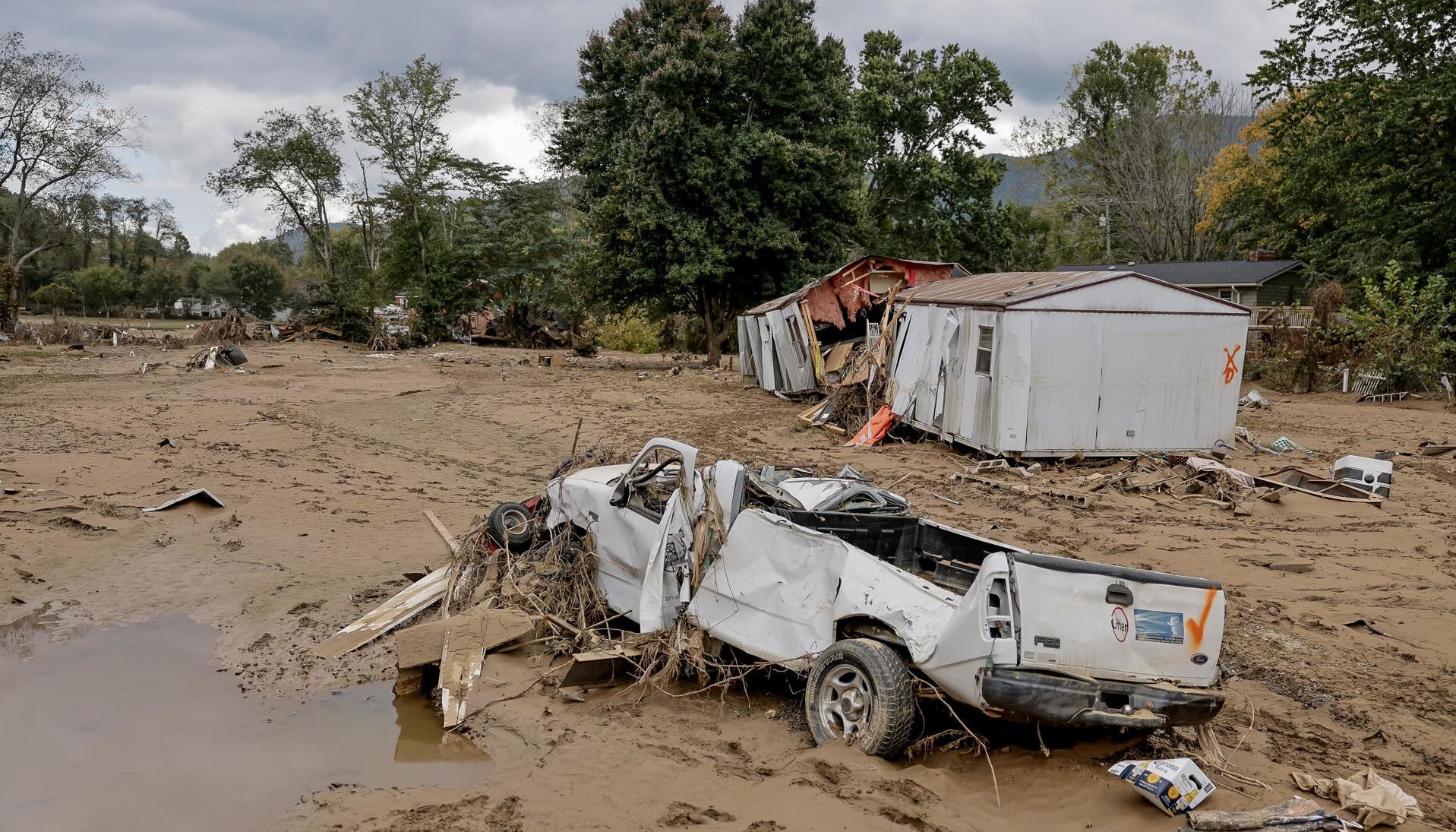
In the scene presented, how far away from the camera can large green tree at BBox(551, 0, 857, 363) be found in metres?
28.4

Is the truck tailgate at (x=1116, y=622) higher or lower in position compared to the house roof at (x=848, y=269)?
lower

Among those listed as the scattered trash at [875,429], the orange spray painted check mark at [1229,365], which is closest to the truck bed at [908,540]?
the scattered trash at [875,429]

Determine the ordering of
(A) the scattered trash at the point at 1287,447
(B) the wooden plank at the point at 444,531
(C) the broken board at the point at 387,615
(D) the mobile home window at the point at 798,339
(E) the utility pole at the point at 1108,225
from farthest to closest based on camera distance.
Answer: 1. (E) the utility pole at the point at 1108,225
2. (D) the mobile home window at the point at 798,339
3. (A) the scattered trash at the point at 1287,447
4. (B) the wooden plank at the point at 444,531
5. (C) the broken board at the point at 387,615

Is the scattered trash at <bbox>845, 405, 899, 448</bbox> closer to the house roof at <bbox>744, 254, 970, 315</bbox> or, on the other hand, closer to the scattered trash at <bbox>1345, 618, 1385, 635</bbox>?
the house roof at <bbox>744, 254, 970, 315</bbox>

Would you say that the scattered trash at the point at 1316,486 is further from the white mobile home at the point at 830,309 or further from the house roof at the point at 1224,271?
the house roof at the point at 1224,271

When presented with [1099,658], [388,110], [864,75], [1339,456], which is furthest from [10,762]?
[388,110]

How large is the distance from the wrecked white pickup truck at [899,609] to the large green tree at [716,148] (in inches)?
905

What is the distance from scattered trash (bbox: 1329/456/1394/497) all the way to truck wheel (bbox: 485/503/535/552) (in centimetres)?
1054

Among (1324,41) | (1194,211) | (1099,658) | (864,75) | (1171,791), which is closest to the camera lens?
(1171,791)

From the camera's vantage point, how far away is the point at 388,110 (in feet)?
166

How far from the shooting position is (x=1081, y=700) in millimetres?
4535

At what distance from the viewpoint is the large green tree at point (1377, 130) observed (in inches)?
966

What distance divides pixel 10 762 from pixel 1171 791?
635cm

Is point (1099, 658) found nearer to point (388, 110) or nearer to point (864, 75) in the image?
point (864, 75)
